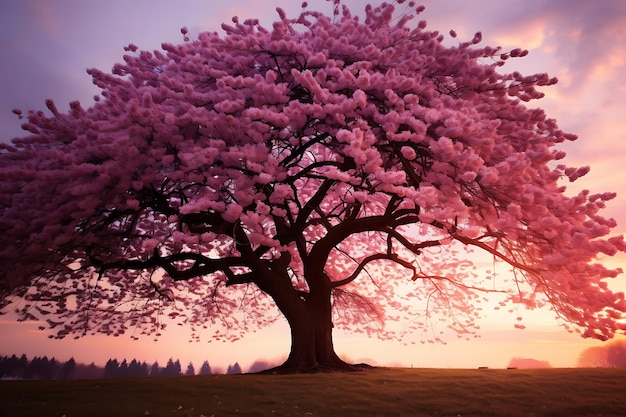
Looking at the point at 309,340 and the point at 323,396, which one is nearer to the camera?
the point at 323,396

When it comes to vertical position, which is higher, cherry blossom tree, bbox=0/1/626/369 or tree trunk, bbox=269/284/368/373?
cherry blossom tree, bbox=0/1/626/369

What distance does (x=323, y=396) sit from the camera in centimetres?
1315

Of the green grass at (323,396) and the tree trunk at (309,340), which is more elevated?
the tree trunk at (309,340)

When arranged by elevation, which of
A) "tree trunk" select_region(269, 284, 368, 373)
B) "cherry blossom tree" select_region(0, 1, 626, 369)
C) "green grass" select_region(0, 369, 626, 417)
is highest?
"cherry blossom tree" select_region(0, 1, 626, 369)

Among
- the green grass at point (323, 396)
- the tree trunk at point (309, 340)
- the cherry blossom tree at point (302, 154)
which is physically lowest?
the green grass at point (323, 396)

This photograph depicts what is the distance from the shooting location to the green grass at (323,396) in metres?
12.0

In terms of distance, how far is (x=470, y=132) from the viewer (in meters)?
11.9

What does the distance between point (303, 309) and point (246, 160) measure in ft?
24.2

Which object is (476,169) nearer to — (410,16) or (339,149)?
(339,149)

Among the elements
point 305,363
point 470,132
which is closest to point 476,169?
point 470,132

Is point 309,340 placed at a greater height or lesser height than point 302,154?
lesser

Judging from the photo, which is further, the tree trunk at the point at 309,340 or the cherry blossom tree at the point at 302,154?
the tree trunk at the point at 309,340

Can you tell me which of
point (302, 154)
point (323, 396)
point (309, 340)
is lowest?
point (323, 396)

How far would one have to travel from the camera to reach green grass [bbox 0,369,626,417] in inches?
472
